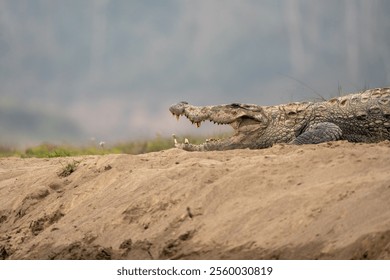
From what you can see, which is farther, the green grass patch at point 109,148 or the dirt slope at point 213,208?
the green grass patch at point 109,148

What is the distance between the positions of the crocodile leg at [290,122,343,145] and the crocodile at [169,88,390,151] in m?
0.01

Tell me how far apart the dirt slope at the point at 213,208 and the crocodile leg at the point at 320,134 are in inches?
64.9

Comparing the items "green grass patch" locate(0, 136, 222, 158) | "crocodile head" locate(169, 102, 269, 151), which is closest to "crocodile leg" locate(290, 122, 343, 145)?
"crocodile head" locate(169, 102, 269, 151)

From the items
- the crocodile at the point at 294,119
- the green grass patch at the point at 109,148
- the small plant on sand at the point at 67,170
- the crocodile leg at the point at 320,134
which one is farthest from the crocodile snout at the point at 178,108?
the green grass patch at the point at 109,148

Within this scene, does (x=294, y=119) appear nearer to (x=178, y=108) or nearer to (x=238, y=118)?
(x=238, y=118)

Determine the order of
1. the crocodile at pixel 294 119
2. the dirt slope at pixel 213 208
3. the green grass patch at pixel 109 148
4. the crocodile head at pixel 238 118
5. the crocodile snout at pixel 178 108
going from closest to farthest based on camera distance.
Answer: the dirt slope at pixel 213 208 < the crocodile at pixel 294 119 < the crocodile head at pixel 238 118 < the crocodile snout at pixel 178 108 < the green grass patch at pixel 109 148

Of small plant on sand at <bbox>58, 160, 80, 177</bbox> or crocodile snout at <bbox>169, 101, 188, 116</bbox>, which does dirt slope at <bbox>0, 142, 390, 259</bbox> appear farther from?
crocodile snout at <bbox>169, 101, 188, 116</bbox>

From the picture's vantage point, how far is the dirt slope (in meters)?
5.63

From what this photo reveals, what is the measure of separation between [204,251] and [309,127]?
4.82m

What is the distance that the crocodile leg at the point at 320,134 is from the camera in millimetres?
10031

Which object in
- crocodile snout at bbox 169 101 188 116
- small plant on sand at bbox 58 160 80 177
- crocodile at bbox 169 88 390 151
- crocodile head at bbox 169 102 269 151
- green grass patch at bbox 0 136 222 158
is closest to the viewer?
small plant on sand at bbox 58 160 80 177

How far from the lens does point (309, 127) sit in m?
10.4

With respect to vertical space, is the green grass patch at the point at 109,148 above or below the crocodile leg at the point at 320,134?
above

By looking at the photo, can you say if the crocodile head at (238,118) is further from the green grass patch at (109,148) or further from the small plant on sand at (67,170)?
the green grass patch at (109,148)
